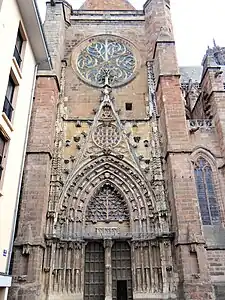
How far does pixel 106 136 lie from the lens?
12.0 metres

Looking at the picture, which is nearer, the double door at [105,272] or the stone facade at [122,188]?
the stone facade at [122,188]

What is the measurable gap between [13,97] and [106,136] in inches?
189

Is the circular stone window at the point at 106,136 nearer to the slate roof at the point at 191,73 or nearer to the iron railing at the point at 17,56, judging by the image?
the iron railing at the point at 17,56

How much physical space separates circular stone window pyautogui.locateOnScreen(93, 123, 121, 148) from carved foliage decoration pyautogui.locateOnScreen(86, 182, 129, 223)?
1655 millimetres

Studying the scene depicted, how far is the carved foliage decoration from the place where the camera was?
10.7 m

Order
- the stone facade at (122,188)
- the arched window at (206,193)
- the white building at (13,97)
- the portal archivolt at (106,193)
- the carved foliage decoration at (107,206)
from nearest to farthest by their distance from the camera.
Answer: the white building at (13,97) < the stone facade at (122,188) < the portal archivolt at (106,193) < the carved foliage decoration at (107,206) < the arched window at (206,193)

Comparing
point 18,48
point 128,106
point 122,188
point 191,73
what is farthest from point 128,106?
point 191,73

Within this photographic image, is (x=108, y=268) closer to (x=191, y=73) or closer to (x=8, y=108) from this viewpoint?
(x=8, y=108)

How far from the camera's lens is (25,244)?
8836 millimetres

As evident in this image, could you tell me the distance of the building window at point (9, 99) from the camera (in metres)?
7.36

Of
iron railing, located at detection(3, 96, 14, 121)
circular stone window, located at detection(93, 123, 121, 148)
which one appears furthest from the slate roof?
iron railing, located at detection(3, 96, 14, 121)

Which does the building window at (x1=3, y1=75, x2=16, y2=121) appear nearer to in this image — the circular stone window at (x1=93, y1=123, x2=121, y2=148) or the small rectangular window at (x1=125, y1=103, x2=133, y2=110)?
the circular stone window at (x1=93, y1=123, x2=121, y2=148)

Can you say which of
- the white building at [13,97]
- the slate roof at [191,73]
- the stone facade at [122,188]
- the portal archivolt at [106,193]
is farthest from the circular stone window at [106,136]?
the slate roof at [191,73]

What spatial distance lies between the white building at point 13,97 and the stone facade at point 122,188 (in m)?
1.92
